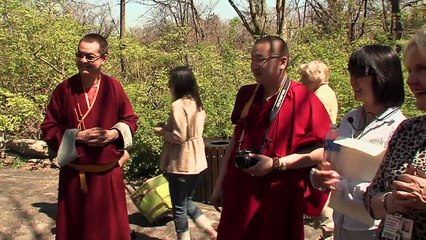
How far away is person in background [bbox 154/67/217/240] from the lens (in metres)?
4.56

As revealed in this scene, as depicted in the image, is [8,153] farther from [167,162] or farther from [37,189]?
[167,162]

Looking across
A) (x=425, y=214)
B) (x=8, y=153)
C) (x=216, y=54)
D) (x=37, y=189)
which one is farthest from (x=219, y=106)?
(x=425, y=214)

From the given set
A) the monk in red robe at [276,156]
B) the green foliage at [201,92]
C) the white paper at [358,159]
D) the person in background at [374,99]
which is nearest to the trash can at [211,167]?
the green foliage at [201,92]

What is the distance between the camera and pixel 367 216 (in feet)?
7.72

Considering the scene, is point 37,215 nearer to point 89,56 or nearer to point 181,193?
point 181,193

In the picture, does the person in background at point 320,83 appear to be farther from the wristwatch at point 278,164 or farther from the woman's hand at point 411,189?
the woman's hand at point 411,189

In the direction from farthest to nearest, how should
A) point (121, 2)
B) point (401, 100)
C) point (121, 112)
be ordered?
point (121, 2)
point (121, 112)
point (401, 100)

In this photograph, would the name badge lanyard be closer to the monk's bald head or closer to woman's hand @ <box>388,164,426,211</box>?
the monk's bald head

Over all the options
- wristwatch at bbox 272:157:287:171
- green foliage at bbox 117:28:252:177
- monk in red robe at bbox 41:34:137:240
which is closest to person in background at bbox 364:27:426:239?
wristwatch at bbox 272:157:287:171

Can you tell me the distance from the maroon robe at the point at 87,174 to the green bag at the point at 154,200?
1.40m

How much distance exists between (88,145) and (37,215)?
8.64 feet

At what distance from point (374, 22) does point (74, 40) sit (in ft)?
18.3

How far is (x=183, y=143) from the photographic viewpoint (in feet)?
15.2

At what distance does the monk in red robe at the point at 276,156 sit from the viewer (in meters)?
2.78
